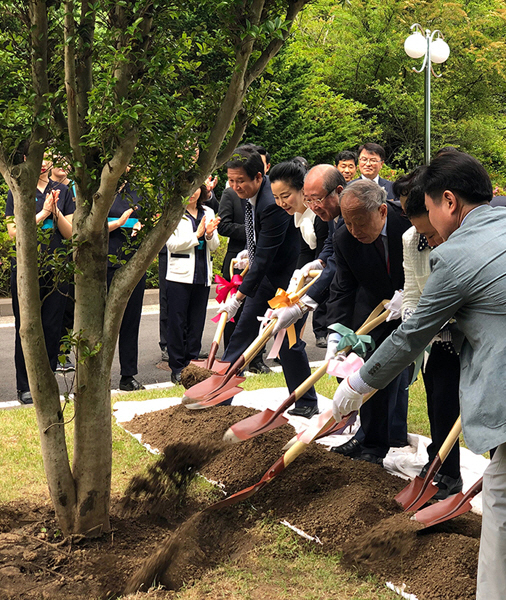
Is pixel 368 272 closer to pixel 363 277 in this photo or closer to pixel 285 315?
pixel 363 277

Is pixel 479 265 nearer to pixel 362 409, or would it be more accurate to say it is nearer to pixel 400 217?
pixel 400 217

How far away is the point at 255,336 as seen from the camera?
553 cm

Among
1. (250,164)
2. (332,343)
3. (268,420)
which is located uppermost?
(250,164)

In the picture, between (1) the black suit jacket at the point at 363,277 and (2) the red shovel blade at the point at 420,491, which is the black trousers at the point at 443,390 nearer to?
(2) the red shovel blade at the point at 420,491

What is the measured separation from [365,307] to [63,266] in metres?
2.12

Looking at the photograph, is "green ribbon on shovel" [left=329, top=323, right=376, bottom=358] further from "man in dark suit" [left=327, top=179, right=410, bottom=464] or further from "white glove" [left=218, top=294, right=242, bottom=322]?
"white glove" [left=218, top=294, right=242, bottom=322]

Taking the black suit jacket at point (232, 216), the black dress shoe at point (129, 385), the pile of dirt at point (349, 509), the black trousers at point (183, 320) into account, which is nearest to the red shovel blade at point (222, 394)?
the pile of dirt at point (349, 509)

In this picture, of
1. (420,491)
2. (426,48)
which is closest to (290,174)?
(420,491)

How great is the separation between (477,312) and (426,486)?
1.54 metres

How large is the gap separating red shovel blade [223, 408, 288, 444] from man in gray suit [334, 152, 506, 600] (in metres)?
1.70

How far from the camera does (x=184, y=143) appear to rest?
10.4 ft

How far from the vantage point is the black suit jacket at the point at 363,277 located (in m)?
4.25

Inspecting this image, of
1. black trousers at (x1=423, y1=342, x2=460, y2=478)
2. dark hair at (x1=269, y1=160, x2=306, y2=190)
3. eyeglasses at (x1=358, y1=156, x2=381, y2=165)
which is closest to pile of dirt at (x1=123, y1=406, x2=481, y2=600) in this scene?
black trousers at (x1=423, y1=342, x2=460, y2=478)

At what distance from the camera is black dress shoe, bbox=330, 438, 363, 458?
4633 mm
